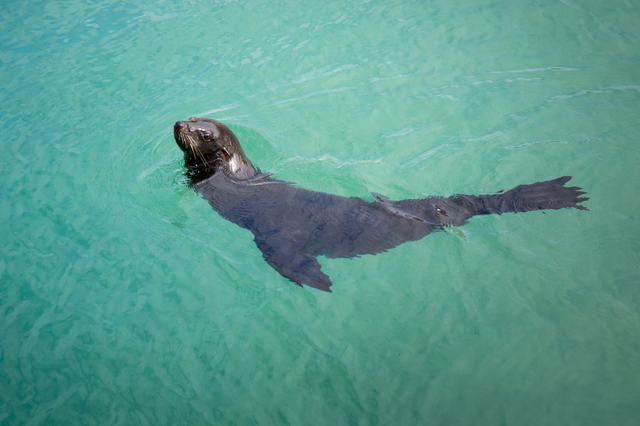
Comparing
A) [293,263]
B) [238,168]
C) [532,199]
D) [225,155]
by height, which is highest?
[225,155]

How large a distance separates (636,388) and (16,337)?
193 inches

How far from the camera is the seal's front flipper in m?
3.54

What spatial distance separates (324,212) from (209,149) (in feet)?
5.13

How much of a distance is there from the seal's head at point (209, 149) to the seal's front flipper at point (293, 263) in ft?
3.26

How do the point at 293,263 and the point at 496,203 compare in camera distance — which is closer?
the point at 293,263

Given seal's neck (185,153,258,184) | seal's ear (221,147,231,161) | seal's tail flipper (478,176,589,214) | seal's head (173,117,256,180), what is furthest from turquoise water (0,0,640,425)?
seal's ear (221,147,231,161)

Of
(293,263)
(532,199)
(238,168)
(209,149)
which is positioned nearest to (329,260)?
(293,263)

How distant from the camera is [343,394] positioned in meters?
3.03

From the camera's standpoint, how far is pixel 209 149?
452cm

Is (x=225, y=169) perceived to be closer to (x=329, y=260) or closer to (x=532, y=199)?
(x=329, y=260)

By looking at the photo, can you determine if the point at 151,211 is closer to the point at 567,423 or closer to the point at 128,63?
the point at 128,63

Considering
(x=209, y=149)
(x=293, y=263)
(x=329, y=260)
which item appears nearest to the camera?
(x=293, y=263)

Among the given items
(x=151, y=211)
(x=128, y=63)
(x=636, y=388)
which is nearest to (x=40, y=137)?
(x=128, y=63)

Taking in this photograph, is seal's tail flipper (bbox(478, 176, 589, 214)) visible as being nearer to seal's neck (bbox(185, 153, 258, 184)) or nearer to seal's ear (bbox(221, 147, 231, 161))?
seal's neck (bbox(185, 153, 258, 184))
